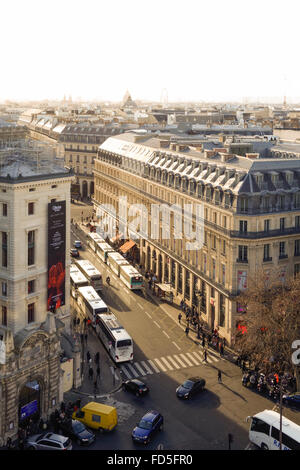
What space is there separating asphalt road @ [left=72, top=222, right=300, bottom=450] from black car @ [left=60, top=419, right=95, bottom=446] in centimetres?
95

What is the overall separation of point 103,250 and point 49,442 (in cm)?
5899

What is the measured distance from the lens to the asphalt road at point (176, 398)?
52.3 metres

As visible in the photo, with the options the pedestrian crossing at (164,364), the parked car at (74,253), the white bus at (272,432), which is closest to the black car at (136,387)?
the pedestrian crossing at (164,364)

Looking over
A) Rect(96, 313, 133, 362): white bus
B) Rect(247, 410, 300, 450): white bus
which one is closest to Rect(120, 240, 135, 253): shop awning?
Rect(96, 313, 133, 362): white bus

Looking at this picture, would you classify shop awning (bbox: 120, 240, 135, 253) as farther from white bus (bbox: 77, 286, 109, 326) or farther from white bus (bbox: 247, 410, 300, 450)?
white bus (bbox: 247, 410, 300, 450)

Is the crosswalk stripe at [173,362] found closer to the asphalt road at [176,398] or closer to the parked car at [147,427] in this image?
the asphalt road at [176,398]

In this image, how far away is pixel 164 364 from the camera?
6788 centimetres

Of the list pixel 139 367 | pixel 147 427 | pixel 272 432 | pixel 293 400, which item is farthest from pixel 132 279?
pixel 272 432

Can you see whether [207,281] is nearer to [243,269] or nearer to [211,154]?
[243,269]

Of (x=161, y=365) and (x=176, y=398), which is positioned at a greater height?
(x=161, y=365)

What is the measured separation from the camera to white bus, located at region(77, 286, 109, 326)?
251 feet

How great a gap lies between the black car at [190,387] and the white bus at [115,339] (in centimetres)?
874

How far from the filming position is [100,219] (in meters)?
134

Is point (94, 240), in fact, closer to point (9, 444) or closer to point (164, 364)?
point (164, 364)
